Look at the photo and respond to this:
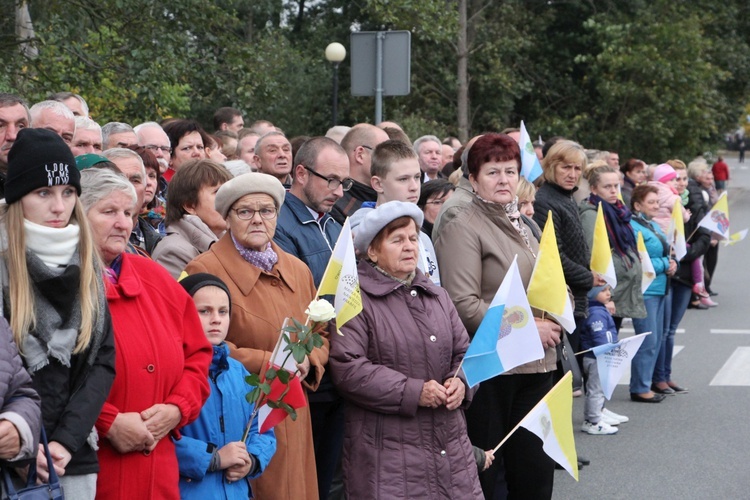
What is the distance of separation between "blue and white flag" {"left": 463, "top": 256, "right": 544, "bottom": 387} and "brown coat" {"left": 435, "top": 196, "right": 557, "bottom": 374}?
9.2 inches

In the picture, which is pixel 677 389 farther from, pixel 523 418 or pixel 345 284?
pixel 345 284

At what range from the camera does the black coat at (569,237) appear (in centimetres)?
788

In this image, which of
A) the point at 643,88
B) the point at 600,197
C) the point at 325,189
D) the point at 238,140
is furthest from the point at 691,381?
the point at 643,88

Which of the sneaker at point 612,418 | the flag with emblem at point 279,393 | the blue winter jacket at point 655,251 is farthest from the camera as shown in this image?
the blue winter jacket at point 655,251

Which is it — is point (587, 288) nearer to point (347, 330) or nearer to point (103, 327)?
point (347, 330)

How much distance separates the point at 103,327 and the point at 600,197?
6171 millimetres

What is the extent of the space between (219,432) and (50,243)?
1157 mm

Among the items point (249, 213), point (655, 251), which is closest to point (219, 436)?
point (249, 213)

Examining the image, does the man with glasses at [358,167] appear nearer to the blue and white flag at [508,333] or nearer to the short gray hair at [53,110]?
the blue and white flag at [508,333]

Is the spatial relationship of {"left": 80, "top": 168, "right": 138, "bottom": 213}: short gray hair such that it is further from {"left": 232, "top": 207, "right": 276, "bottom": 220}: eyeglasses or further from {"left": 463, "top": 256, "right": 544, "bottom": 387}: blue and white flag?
{"left": 463, "top": 256, "right": 544, "bottom": 387}: blue and white flag

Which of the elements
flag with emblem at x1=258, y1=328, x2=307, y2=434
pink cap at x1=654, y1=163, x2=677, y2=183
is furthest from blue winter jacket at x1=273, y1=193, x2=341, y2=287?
pink cap at x1=654, y1=163, x2=677, y2=183

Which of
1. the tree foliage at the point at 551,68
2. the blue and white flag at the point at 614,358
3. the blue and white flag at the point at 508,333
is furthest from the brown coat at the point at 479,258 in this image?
the tree foliage at the point at 551,68

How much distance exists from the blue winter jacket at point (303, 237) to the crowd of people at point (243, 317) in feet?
0.04

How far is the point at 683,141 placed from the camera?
2886 cm
